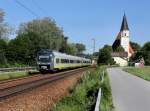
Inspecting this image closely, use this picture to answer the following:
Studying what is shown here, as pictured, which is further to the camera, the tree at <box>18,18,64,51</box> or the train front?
the tree at <box>18,18,64,51</box>

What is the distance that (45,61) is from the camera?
51062 millimetres

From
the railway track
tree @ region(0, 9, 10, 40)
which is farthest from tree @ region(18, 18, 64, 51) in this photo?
the railway track

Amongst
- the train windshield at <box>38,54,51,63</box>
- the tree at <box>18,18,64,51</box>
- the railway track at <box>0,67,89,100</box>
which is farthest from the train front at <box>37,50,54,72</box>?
the tree at <box>18,18,64,51</box>

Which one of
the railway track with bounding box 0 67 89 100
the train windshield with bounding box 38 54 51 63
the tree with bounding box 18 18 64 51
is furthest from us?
the tree with bounding box 18 18 64 51

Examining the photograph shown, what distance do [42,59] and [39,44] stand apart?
4398 centimetres

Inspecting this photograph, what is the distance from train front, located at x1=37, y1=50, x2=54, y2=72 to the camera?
50.7m

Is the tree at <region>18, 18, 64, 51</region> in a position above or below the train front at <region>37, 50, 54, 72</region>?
above

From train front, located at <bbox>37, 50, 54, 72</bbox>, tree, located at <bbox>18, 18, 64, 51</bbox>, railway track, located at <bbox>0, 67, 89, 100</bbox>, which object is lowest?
railway track, located at <bbox>0, 67, 89, 100</bbox>

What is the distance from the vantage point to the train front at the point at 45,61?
166 ft

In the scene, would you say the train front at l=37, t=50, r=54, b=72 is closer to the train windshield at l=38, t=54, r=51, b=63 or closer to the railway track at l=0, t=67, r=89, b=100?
the train windshield at l=38, t=54, r=51, b=63

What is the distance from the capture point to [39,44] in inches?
3750

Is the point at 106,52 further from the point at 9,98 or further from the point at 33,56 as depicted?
the point at 9,98

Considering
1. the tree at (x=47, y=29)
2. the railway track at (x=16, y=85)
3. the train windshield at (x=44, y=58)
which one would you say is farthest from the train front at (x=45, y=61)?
the tree at (x=47, y=29)

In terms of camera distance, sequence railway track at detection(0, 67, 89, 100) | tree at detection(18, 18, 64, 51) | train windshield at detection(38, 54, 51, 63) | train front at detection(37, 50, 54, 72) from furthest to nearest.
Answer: tree at detection(18, 18, 64, 51) → train windshield at detection(38, 54, 51, 63) → train front at detection(37, 50, 54, 72) → railway track at detection(0, 67, 89, 100)
